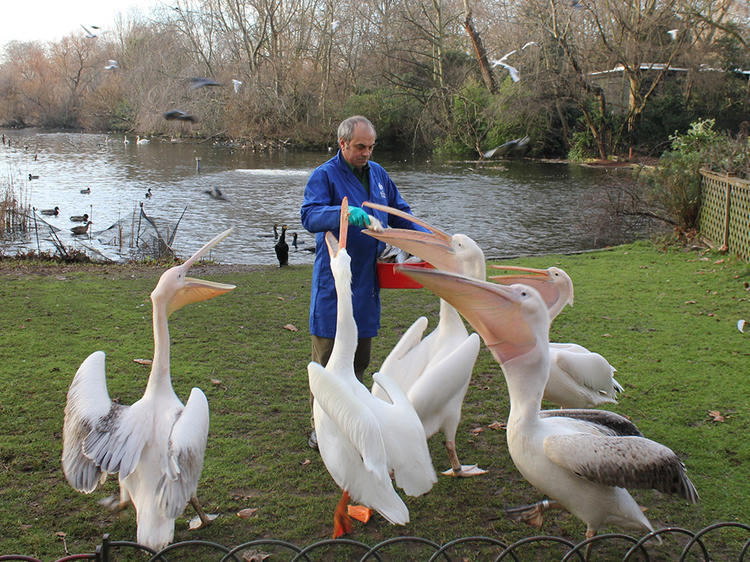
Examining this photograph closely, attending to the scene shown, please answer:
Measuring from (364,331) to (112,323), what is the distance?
361cm

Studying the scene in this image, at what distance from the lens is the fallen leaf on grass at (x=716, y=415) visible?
4207 millimetres

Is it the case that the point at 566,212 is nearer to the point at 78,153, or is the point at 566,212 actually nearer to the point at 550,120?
the point at 550,120

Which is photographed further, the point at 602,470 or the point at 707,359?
the point at 707,359

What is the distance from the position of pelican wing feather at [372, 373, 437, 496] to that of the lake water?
8244 millimetres

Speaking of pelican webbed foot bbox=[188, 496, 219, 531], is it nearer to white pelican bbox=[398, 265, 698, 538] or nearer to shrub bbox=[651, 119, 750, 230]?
white pelican bbox=[398, 265, 698, 538]

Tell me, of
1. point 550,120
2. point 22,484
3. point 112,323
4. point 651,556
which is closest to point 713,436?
point 651,556

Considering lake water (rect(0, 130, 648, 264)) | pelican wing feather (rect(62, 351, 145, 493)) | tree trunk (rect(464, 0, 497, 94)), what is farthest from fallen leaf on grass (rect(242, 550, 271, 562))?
tree trunk (rect(464, 0, 497, 94))

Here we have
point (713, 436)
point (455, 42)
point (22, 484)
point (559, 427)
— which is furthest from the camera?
point (455, 42)

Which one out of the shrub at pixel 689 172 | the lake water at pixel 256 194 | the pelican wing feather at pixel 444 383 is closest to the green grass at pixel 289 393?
the pelican wing feather at pixel 444 383

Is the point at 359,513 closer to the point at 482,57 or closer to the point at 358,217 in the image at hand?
the point at 358,217

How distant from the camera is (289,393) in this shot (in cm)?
470

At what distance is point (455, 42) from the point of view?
35.5 metres

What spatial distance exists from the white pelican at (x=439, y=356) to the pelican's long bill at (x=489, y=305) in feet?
2.51

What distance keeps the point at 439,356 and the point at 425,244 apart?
66 centimetres
